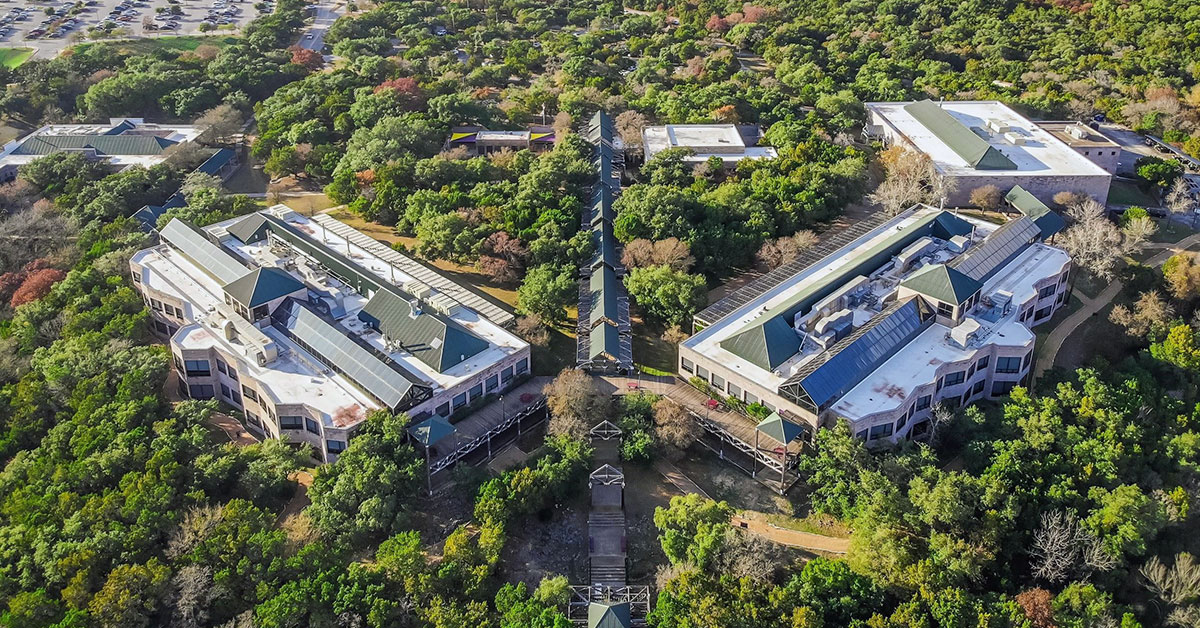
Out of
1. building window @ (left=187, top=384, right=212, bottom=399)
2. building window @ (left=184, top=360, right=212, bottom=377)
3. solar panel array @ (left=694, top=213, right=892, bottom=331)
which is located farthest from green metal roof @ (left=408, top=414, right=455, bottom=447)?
solar panel array @ (left=694, top=213, right=892, bottom=331)

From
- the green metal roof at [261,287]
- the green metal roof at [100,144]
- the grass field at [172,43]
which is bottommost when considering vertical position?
the grass field at [172,43]

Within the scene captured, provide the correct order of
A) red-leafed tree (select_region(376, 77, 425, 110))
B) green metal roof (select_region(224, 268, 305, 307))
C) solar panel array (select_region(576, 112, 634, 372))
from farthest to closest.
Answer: red-leafed tree (select_region(376, 77, 425, 110)) < solar panel array (select_region(576, 112, 634, 372)) < green metal roof (select_region(224, 268, 305, 307))

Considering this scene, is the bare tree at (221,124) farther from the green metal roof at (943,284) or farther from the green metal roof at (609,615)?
the green metal roof at (609,615)

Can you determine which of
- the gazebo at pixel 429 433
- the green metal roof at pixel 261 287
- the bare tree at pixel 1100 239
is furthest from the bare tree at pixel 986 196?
the green metal roof at pixel 261 287

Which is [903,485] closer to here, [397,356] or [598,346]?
[598,346]

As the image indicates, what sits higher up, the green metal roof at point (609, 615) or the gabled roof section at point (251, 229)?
the gabled roof section at point (251, 229)

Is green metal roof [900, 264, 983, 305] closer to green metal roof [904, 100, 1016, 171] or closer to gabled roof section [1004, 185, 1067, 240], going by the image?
gabled roof section [1004, 185, 1067, 240]

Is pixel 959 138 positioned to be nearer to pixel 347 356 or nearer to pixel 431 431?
pixel 431 431
